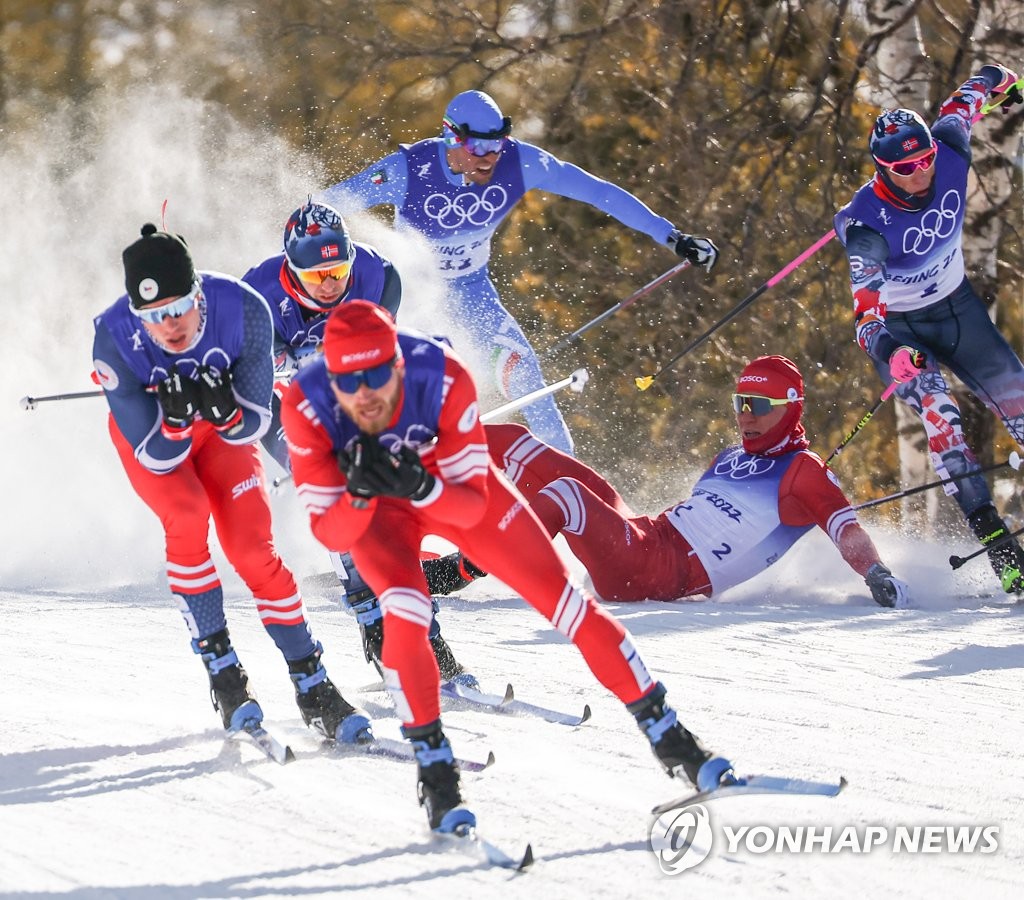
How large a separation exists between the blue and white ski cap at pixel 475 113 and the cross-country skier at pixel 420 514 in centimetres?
402

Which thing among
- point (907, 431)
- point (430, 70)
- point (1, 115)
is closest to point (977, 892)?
point (907, 431)

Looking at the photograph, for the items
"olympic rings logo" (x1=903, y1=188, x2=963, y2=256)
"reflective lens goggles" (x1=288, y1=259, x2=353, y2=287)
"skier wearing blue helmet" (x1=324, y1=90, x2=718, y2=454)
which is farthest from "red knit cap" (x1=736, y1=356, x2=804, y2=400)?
"reflective lens goggles" (x1=288, y1=259, x2=353, y2=287)

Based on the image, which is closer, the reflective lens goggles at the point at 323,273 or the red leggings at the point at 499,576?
the red leggings at the point at 499,576

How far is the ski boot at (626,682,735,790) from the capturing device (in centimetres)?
421

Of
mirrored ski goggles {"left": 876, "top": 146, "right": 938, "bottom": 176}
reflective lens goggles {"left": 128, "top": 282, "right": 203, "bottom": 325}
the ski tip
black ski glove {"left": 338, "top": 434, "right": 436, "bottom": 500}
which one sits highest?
mirrored ski goggles {"left": 876, "top": 146, "right": 938, "bottom": 176}

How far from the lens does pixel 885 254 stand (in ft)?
26.6

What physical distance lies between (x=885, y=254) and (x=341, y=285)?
10.9 ft

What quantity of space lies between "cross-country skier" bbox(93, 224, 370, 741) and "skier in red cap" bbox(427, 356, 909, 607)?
8.17 ft

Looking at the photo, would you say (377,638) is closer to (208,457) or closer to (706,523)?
(208,457)

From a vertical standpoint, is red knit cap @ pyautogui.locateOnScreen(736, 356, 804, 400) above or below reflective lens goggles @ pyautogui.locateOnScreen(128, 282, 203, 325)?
below

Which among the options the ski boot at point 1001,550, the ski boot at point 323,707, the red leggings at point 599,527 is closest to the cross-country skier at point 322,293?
the ski boot at point 323,707

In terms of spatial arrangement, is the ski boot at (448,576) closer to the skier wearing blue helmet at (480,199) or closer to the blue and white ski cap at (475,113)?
the skier wearing blue helmet at (480,199)

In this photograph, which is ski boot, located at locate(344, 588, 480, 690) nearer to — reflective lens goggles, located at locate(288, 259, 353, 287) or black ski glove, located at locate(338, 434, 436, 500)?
reflective lens goggles, located at locate(288, 259, 353, 287)

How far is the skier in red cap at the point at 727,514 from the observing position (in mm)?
7645
